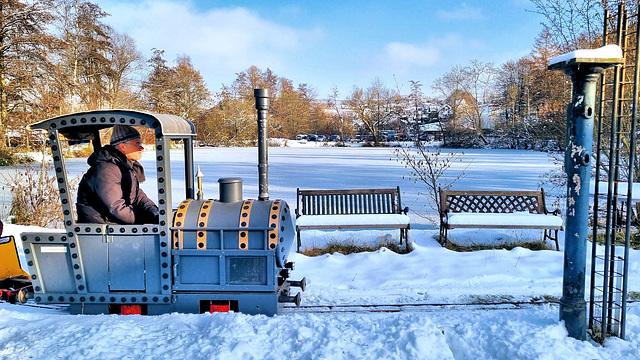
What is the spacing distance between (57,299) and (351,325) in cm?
252

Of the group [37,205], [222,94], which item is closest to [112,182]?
[37,205]

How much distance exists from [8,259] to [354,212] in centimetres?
504

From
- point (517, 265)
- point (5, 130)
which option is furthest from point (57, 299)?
point (5, 130)

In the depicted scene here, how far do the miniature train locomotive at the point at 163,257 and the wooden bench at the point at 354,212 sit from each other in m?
3.34

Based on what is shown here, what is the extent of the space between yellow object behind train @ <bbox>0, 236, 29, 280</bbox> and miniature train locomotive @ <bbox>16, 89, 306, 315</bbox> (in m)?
1.31

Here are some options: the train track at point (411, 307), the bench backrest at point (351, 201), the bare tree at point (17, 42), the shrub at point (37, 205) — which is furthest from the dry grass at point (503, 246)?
the bare tree at point (17, 42)

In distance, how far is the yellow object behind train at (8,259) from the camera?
15.7 ft

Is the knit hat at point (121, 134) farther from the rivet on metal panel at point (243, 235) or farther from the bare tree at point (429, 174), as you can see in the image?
the bare tree at point (429, 174)

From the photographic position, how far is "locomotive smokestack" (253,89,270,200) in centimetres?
462

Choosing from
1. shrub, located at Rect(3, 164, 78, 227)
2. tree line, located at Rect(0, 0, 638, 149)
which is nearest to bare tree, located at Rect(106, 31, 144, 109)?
tree line, located at Rect(0, 0, 638, 149)

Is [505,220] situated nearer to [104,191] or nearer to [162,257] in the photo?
[162,257]

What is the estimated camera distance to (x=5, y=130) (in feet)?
68.8

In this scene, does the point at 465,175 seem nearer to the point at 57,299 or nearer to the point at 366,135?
the point at 57,299

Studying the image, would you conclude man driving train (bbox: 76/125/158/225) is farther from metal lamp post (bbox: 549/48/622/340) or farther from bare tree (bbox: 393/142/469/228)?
bare tree (bbox: 393/142/469/228)
